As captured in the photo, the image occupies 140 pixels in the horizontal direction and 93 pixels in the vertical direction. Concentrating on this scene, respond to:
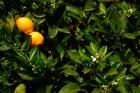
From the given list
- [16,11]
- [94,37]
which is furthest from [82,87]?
[16,11]

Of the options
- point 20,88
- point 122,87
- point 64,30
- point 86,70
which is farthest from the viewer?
point 64,30

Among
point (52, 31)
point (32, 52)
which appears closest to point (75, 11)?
point (52, 31)

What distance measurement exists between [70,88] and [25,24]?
0.55 metres

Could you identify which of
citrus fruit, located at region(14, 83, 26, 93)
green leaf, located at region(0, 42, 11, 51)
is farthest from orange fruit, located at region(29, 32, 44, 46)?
citrus fruit, located at region(14, 83, 26, 93)

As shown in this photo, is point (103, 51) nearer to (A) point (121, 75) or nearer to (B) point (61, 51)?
(A) point (121, 75)

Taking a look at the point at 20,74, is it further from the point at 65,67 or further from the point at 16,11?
the point at 16,11

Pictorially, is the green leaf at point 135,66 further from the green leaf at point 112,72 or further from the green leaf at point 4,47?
the green leaf at point 4,47

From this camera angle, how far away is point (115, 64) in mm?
2754

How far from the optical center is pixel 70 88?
2672mm

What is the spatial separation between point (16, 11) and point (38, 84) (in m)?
0.59

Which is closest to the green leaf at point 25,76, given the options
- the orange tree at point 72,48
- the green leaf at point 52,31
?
the orange tree at point 72,48

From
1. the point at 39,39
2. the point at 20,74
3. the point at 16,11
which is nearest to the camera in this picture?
the point at 20,74

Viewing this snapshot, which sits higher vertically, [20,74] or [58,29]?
[58,29]

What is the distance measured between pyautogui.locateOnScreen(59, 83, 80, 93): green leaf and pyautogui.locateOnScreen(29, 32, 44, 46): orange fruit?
0.39m
